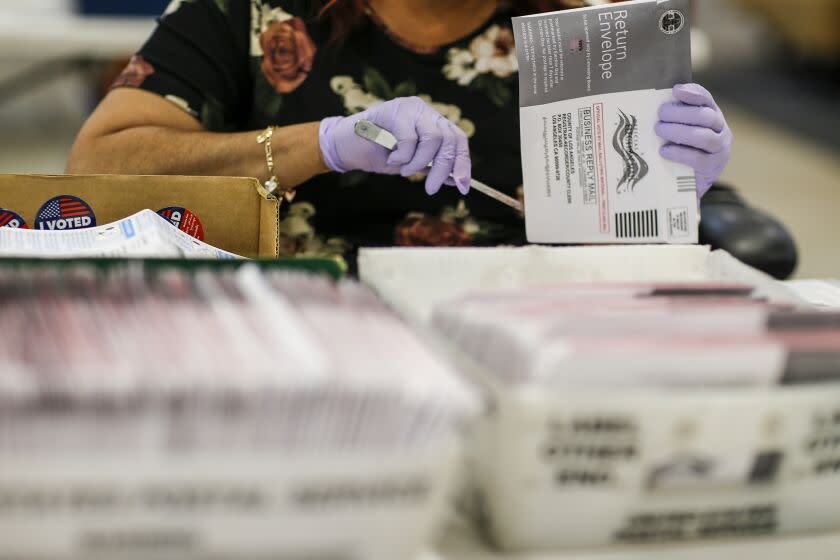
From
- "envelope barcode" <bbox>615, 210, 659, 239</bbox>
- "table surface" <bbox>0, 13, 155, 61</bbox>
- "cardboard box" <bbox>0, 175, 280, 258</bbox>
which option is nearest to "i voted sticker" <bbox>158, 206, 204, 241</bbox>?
"cardboard box" <bbox>0, 175, 280, 258</bbox>

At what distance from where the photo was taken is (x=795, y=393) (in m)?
0.59

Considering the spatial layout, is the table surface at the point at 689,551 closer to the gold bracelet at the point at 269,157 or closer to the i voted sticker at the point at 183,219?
the i voted sticker at the point at 183,219

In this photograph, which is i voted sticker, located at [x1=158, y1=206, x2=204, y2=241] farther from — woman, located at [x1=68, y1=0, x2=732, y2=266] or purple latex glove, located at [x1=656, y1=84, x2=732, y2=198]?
purple latex glove, located at [x1=656, y1=84, x2=732, y2=198]

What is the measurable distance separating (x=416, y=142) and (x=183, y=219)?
38 centimetres

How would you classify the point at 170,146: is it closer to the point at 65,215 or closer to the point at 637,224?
the point at 65,215

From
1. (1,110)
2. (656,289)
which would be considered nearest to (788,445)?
(656,289)

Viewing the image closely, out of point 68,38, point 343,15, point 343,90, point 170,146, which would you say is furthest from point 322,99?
point 68,38

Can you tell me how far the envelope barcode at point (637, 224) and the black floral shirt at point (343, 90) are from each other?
455mm

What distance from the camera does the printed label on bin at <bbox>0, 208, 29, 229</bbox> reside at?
98 centimetres

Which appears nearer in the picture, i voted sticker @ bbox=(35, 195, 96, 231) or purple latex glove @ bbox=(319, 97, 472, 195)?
i voted sticker @ bbox=(35, 195, 96, 231)

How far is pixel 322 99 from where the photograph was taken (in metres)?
1.55

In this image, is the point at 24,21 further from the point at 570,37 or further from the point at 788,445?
the point at 788,445

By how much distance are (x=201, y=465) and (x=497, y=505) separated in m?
0.20

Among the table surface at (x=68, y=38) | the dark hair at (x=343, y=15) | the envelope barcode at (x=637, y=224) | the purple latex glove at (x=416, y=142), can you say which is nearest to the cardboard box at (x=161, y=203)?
the purple latex glove at (x=416, y=142)
